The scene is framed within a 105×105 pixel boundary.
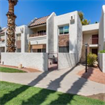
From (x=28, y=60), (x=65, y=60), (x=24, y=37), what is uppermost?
(x=24, y=37)

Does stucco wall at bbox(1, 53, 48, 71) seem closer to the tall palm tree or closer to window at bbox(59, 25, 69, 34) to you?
the tall palm tree

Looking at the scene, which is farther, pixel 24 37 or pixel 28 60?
pixel 24 37

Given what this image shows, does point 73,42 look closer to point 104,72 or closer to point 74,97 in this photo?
point 104,72

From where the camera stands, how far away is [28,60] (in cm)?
1386

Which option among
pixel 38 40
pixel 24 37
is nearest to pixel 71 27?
pixel 38 40

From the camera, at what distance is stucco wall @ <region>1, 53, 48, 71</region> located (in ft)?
40.2

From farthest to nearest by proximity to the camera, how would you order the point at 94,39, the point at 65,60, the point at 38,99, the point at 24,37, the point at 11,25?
1. the point at 94,39
2. the point at 24,37
3. the point at 11,25
4. the point at 65,60
5. the point at 38,99

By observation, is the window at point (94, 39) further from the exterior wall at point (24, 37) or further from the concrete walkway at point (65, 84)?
the concrete walkway at point (65, 84)

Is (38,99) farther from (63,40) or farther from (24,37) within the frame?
(24,37)

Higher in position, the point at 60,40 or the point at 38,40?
the point at 38,40

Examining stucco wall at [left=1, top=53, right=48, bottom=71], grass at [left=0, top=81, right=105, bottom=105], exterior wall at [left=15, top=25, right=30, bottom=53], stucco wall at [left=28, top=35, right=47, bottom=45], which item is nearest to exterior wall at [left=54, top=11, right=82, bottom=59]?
stucco wall at [left=28, top=35, right=47, bottom=45]

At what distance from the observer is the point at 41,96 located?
522 centimetres

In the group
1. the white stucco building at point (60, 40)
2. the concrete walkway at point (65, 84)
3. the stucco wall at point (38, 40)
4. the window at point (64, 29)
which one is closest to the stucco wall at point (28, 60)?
the white stucco building at point (60, 40)

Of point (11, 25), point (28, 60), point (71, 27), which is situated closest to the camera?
point (28, 60)
